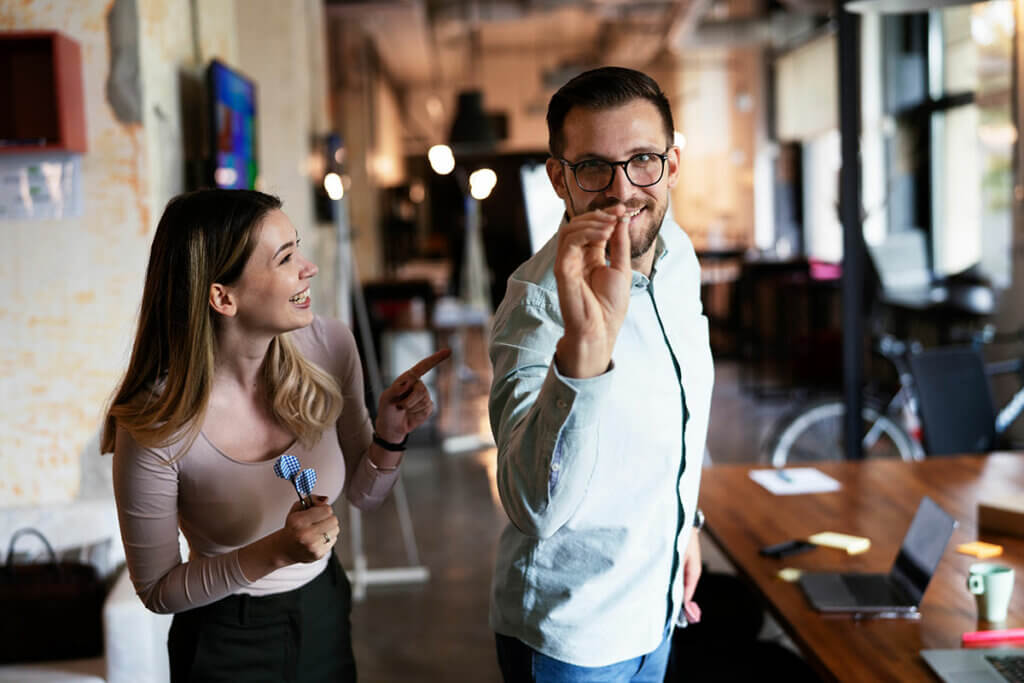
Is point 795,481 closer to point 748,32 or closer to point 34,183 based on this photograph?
point 34,183

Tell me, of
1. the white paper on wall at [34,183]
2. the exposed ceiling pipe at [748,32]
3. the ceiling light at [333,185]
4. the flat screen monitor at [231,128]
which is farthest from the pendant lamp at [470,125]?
the white paper on wall at [34,183]

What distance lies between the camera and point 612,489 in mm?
1377

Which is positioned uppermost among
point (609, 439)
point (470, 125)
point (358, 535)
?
point (470, 125)

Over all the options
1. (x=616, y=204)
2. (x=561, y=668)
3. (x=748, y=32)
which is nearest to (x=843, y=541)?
(x=561, y=668)

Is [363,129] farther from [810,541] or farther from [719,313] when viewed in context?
[810,541]

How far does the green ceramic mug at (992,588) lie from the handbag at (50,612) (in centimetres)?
222

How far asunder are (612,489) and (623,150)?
0.49 metres

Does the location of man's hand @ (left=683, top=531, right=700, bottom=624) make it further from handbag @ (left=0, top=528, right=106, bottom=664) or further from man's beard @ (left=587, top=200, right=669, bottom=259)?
handbag @ (left=0, top=528, right=106, bottom=664)

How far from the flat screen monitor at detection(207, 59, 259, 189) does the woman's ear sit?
1816 mm

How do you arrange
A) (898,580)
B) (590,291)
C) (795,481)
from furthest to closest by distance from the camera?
(795,481) < (898,580) < (590,291)

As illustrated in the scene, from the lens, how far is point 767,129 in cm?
1173

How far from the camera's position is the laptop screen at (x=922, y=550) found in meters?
1.81

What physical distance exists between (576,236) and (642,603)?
2.04 ft

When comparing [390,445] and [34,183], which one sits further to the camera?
[34,183]
